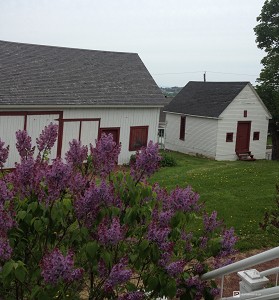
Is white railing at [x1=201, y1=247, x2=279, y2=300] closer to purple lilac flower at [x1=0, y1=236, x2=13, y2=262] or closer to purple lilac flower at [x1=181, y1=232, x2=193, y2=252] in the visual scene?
purple lilac flower at [x1=181, y1=232, x2=193, y2=252]

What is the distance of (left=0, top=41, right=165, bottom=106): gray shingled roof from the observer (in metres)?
19.6

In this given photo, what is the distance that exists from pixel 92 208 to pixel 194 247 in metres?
1.24

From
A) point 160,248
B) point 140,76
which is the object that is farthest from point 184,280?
point 140,76

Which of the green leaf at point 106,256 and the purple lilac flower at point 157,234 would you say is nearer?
the green leaf at point 106,256

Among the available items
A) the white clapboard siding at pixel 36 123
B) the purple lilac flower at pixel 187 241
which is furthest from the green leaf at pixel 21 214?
the white clapboard siding at pixel 36 123

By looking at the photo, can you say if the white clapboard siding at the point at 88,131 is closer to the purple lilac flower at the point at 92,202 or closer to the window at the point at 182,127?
the window at the point at 182,127

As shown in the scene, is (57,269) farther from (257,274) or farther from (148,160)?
(257,274)

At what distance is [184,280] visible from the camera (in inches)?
155

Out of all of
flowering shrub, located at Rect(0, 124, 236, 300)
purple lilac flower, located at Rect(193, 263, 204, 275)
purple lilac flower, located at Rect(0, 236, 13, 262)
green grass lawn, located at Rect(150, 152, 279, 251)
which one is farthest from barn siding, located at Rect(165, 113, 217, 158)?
purple lilac flower, located at Rect(0, 236, 13, 262)

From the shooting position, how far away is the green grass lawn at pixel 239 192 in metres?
10.1

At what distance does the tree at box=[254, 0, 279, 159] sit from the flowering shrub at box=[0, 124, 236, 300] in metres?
25.8

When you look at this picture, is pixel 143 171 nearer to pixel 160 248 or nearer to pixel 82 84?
pixel 160 248

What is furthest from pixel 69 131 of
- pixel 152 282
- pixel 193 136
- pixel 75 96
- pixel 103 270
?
pixel 103 270

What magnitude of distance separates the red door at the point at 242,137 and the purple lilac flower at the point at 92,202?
26066 millimetres
